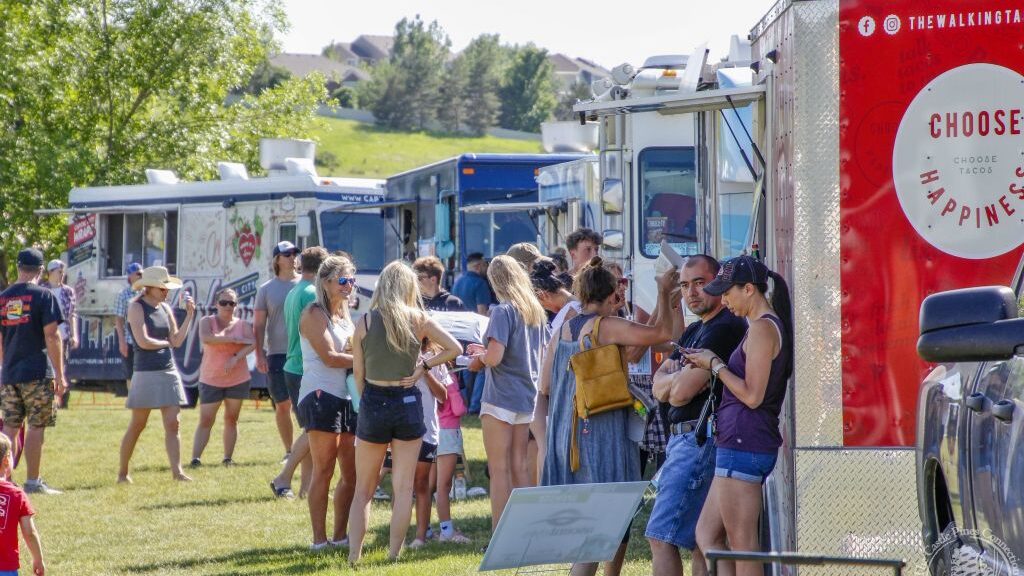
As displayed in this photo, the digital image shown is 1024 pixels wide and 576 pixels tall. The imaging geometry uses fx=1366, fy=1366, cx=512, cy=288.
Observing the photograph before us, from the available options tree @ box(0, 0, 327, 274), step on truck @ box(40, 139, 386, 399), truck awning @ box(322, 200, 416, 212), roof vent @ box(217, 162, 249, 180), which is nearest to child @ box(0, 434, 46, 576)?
step on truck @ box(40, 139, 386, 399)

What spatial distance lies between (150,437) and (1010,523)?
42.5ft

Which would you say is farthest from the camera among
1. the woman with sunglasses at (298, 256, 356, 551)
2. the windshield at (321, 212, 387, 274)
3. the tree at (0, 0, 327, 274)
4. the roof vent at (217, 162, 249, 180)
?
the tree at (0, 0, 327, 274)

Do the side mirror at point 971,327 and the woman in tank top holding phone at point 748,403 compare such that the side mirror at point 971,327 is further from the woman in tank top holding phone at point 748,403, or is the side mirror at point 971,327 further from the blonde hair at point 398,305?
the blonde hair at point 398,305

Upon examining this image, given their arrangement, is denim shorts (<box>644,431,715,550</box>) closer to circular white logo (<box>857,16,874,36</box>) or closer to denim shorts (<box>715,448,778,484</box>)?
denim shorts (<box>715,448,778,484</box>)

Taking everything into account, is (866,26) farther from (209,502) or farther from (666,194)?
(209,502)

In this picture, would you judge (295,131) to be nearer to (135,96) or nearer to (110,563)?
(135,96)

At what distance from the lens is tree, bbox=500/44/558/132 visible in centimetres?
11075

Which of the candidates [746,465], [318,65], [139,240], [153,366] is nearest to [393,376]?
[746,465]

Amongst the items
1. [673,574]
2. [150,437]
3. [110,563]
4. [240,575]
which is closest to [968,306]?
[673,574]

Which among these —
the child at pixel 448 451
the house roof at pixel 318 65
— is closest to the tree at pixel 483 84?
the house roof at pixel 318 65

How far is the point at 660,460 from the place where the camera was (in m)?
7.03

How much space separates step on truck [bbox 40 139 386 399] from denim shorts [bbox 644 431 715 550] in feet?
32.8

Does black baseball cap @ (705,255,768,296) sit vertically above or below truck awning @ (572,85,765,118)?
below

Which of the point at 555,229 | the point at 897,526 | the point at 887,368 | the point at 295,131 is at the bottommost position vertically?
the point at 897,526
